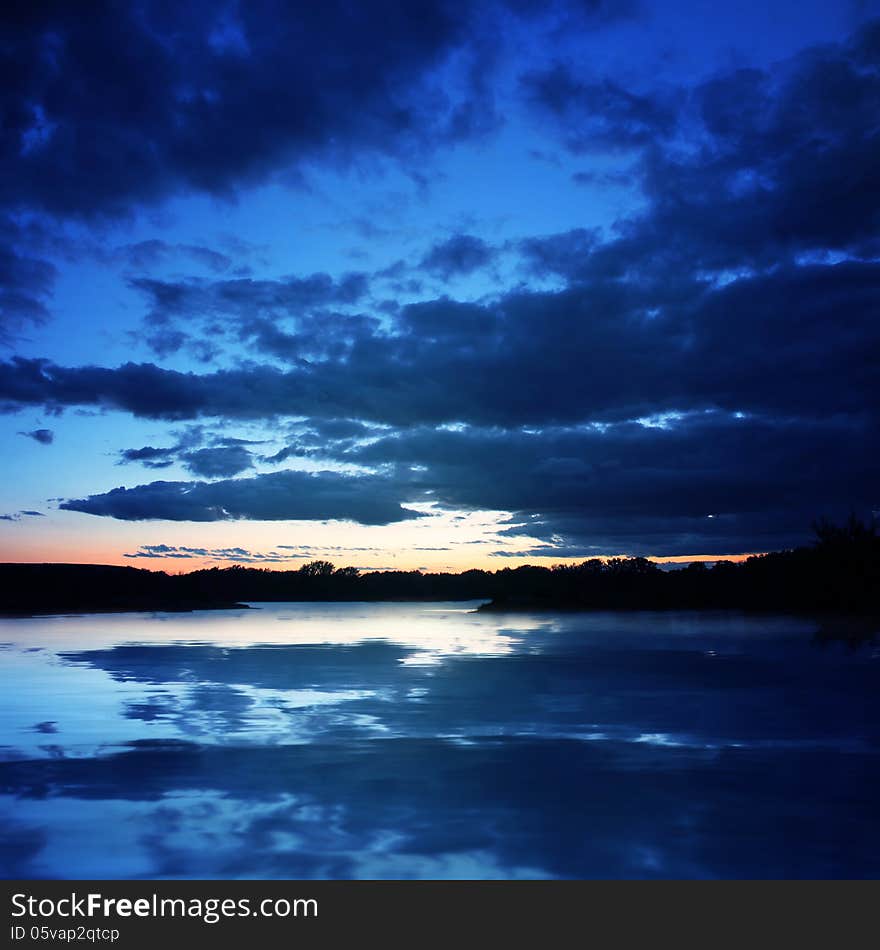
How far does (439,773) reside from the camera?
1188cm

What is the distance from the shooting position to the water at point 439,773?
837 centimetres

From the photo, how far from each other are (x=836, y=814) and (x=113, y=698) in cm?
1570

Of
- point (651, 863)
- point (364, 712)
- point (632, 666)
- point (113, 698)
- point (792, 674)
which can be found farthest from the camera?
point (632, 666)

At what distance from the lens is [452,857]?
8336 mm

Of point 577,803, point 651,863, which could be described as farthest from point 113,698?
point 651,863

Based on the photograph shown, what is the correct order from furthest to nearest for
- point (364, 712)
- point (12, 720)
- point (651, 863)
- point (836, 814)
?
point (364, 712), point (12, 720), point (836, 814), point (651, 863)

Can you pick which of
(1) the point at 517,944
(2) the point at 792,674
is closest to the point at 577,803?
(1) the point at 517,944

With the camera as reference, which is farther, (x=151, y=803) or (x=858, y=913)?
(x=151, y=803)

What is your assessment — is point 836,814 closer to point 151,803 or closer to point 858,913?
point 858,913

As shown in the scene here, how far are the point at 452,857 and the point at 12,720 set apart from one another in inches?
469

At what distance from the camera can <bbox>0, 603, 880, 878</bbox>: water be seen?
837cm

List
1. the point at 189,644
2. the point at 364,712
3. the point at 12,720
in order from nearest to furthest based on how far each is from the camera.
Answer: the point at 12,720 < the point at 364,712 < the point at 189,644

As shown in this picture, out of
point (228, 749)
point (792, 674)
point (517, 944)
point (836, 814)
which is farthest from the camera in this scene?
point (792, 674)

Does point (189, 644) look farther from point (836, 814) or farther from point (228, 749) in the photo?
A: point (836, 814)
